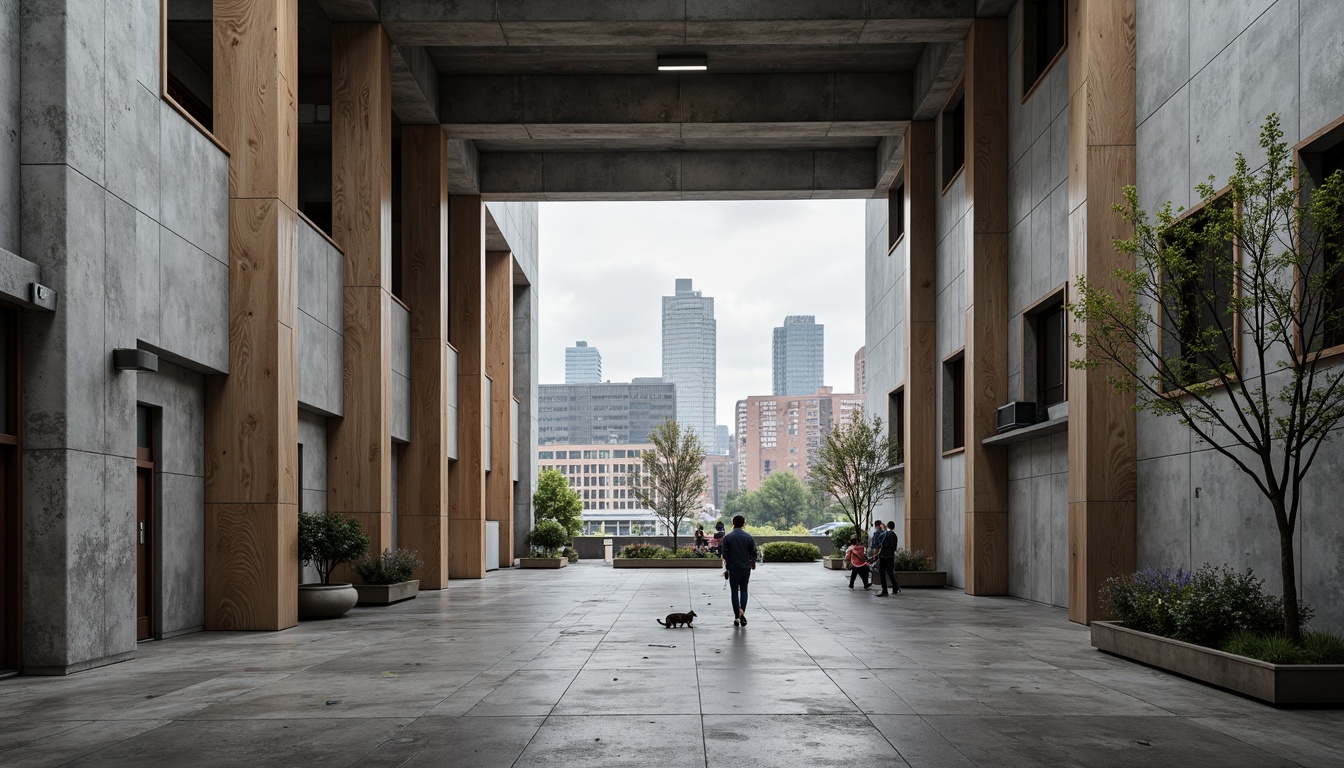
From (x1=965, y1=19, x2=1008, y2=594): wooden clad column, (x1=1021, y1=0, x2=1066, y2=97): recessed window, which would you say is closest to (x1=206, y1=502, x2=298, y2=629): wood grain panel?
(x1=965, y1=19, x2=1008, y2=594): wooden clad column

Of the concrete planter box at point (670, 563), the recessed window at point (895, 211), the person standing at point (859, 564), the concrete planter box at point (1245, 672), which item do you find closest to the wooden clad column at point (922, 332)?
the person standing at point (859, 564)

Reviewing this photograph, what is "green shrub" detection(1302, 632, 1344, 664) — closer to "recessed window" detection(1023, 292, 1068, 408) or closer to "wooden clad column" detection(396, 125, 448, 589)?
"recessed window" detection(1023, 292, 1068, 408)

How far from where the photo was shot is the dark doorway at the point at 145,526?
15.0 m

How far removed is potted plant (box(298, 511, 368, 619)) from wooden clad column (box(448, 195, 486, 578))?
1336cm

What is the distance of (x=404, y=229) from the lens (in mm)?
28906

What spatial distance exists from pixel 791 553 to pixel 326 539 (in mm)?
28417

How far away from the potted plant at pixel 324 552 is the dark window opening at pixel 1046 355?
42.1 feet

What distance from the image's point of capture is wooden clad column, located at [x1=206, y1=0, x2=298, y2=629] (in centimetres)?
1656

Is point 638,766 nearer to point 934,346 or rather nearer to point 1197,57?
point 1197,57

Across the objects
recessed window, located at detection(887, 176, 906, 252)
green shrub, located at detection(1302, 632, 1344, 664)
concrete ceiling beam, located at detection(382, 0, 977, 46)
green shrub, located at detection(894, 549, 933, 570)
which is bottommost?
green shrub, located at detection(894, 549, 933, 570)

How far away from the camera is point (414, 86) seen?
1028 inches

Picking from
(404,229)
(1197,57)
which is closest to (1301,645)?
(1197,57)

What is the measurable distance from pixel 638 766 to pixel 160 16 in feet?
39.8

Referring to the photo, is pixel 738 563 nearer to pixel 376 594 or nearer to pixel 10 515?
pixel 376 594
